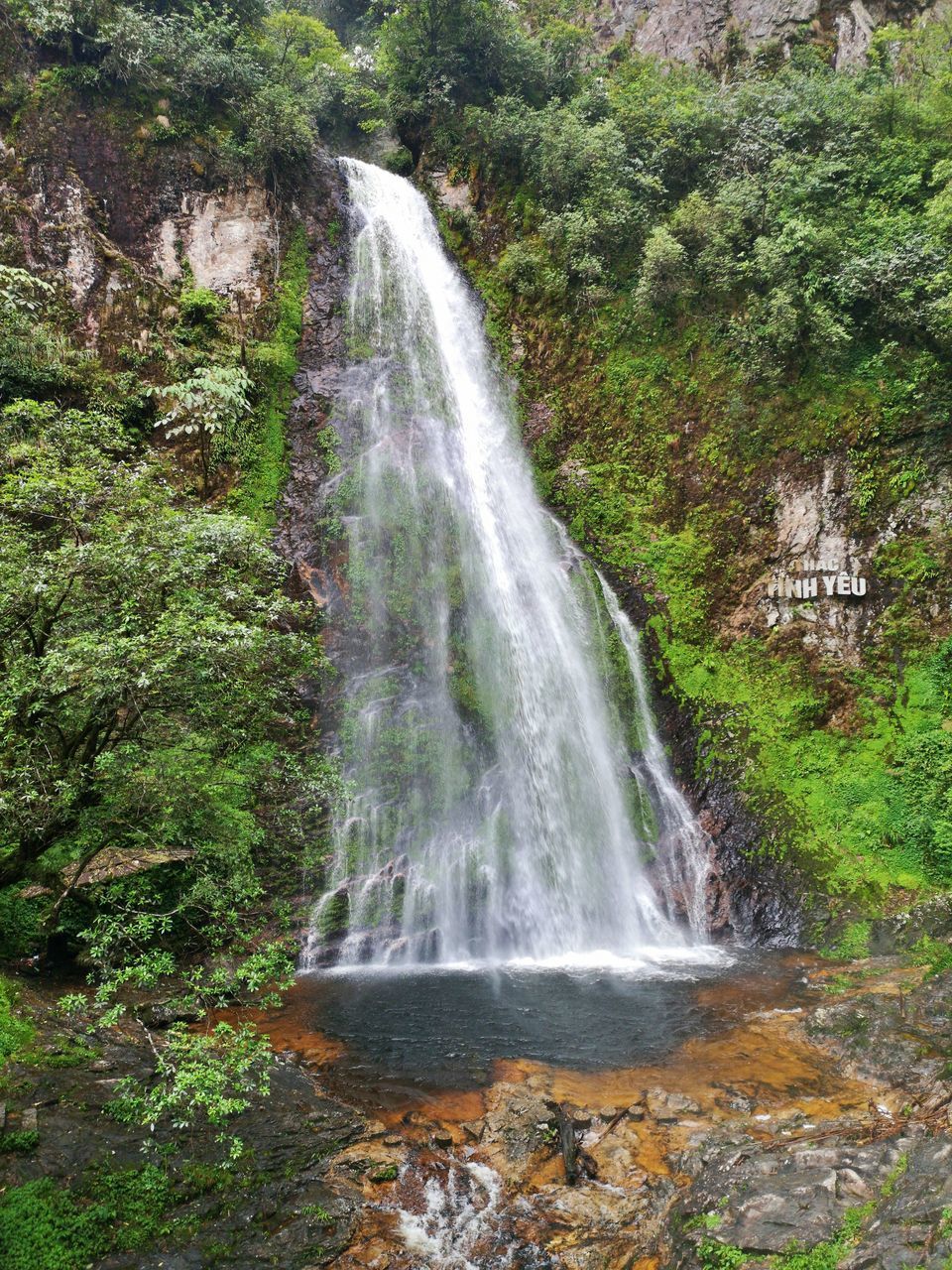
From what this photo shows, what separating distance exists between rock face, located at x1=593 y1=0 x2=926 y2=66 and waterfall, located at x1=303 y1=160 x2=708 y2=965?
15.6 m

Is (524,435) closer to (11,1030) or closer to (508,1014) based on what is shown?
(508,1014)

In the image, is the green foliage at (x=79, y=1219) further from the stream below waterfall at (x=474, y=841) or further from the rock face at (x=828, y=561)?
the rock face at (x=828, y=561)

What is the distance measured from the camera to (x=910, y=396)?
12.8 m

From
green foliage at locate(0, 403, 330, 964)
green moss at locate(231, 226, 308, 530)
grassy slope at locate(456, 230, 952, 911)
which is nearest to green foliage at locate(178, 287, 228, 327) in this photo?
green moss at locate(231, 226, 308, 530)

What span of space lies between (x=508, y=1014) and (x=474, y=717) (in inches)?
216

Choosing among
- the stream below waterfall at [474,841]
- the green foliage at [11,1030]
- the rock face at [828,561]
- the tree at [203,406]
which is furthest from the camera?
the tree at [203,406]

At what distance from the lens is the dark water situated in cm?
713

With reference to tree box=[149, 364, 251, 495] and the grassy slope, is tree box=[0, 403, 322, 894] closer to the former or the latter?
tree box=[149, 364, 251, 495]

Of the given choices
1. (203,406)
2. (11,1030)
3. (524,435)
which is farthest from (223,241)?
(11,1030)

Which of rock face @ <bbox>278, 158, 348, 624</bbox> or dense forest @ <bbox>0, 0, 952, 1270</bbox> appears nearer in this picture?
dense forest @ <bbox>0, 0, 952, 1270</bbox>

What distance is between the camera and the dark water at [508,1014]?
7133 mm

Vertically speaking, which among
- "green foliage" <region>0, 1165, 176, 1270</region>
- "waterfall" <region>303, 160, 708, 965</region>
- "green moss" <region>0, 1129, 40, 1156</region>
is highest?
"waterfall" <region>303, 160, 708, 965</region>

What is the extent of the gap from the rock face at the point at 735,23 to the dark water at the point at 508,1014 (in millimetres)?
24920

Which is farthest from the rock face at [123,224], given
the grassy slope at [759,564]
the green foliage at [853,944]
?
the green foliage at [853,944]
